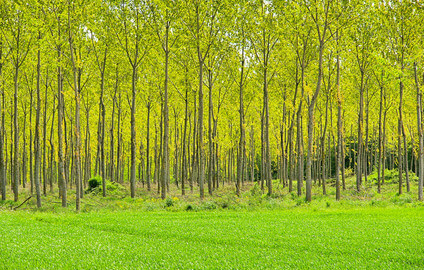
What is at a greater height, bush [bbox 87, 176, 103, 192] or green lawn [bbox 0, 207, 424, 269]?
green lawn [bbox 0, 207, 424, 269]

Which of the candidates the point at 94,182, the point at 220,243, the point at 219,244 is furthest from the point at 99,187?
the point at 219,244

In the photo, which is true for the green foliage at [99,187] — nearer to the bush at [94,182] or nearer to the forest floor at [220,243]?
the bush at [94,182]

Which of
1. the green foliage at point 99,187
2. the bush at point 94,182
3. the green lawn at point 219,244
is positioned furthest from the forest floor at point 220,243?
the bush at point 94,182

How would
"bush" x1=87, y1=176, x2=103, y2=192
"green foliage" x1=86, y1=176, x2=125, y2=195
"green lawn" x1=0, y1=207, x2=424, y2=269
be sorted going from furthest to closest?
"bush" x1=87, y1=176, x2=103, y2=192 < "green foliage" x1=86, y1=176, x2=125, y2=195 < "green lawn" x1=0, y1=207, x2=424, y2=269

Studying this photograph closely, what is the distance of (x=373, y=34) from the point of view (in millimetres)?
24391

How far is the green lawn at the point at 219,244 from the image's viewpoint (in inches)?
304

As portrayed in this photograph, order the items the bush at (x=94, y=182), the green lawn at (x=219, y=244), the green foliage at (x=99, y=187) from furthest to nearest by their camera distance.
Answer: the bush at (x=94, y=182) < the green foliage at (x=99, y=187) < the green lawn at (x=219, y=244)

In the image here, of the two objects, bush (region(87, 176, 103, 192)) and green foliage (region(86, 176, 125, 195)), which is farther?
bush (region(87, 176, 103, 192))

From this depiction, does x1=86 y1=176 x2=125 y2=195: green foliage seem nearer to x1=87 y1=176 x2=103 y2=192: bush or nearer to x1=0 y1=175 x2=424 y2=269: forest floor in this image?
x1=87 y1=176 x2=103 y2=192: bush

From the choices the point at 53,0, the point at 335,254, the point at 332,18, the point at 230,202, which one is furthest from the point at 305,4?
the point at 335,254

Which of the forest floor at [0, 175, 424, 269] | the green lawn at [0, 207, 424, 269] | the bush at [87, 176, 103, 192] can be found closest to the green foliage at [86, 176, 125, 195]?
the bush at [87, 176, 103, 192]

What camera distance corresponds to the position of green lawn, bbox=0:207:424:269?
7723mm

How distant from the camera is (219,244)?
9.37 m

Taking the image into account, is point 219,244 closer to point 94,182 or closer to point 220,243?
point 220,243
